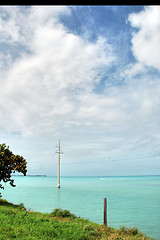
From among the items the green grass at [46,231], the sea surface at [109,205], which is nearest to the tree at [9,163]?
the green grass at [46,231]

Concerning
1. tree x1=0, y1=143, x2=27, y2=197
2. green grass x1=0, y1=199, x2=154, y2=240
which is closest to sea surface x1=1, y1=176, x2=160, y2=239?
green grass x1=0, y1=199, x2=154, y2=240

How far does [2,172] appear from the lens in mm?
19703

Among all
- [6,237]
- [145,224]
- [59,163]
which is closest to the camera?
[6,237]

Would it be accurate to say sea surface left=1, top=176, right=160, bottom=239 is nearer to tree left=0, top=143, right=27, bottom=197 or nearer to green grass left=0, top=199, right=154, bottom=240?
green grass left=0, top=199, right=154, bottom=240

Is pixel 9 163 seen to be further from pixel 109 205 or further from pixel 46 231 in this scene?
pixel 109 205

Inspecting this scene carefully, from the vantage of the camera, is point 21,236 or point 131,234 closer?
point 21,236

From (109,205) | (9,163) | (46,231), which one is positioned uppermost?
(9,163)

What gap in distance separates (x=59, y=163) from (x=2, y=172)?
1264 inches

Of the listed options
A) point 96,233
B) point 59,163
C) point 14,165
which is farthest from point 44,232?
point 59,163

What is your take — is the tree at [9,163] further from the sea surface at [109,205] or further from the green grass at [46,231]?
the sea surface at [109,205]

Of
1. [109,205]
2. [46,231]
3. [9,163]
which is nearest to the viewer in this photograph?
[46,231]

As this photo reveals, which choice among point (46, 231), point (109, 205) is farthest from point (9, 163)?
point (109, 205)
